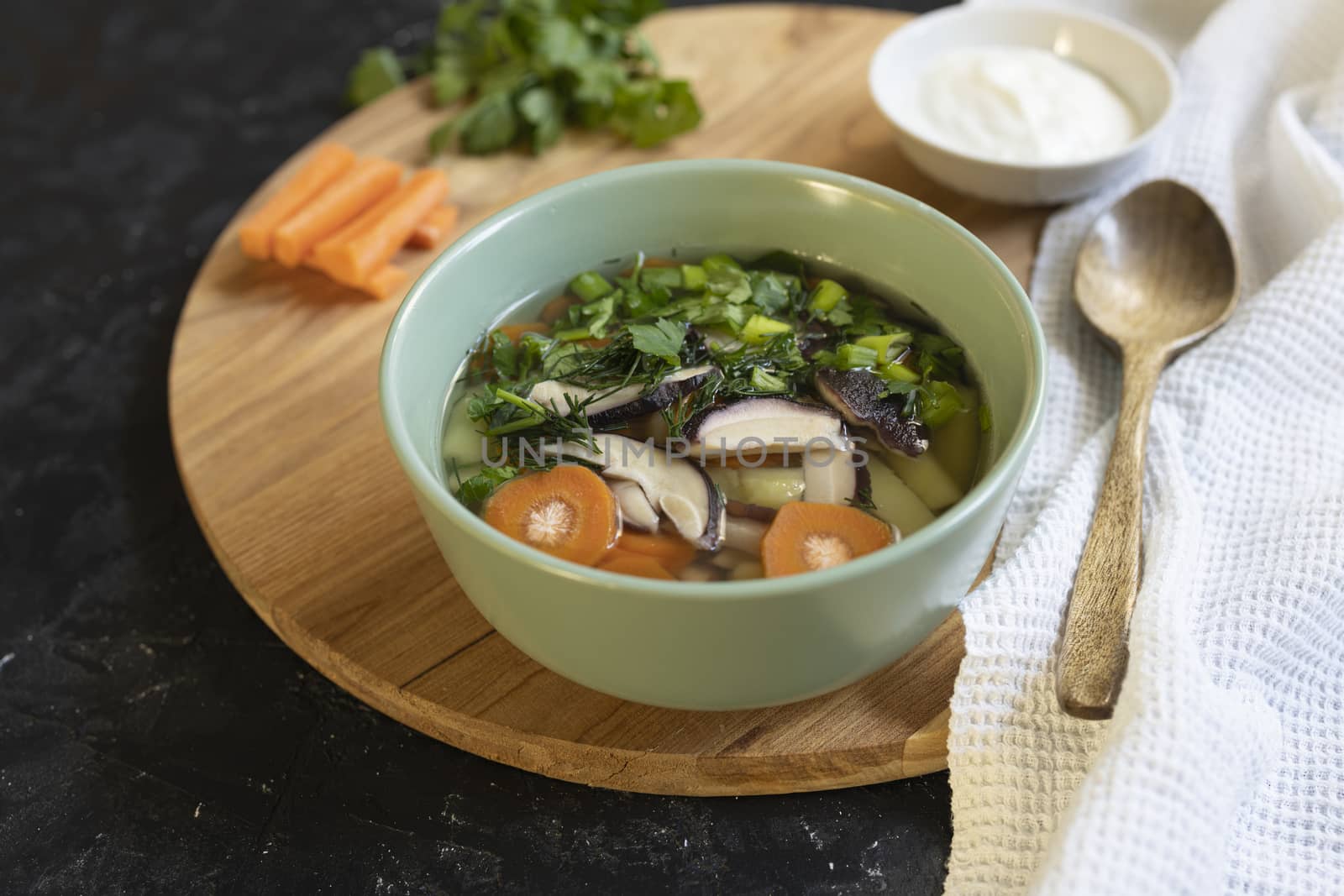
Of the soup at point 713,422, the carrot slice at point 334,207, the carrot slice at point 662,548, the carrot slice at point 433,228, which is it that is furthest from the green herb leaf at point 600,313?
the carrot slice at point 334,207

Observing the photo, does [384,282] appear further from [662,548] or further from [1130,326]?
[1130,326]

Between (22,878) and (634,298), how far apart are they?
130 cm

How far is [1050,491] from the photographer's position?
202cm

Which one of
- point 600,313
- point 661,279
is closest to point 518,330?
point 600,313

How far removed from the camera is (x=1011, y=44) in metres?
2.88

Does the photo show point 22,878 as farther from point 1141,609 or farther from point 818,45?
point 818,45

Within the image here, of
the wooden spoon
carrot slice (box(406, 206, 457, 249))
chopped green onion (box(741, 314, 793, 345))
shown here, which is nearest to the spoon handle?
the wooden spoon

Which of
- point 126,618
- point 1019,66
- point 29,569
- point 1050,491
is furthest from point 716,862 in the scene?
point 1019,66

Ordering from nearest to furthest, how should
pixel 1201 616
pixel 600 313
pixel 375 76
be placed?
pixel 1201 616, pixel 600 313, pixel 375 76

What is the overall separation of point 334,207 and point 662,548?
132 centimetres

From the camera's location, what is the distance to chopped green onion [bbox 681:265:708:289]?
2070mm

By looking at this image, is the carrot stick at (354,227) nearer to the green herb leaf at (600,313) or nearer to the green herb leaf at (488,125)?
the green herb leaf at (488,125)

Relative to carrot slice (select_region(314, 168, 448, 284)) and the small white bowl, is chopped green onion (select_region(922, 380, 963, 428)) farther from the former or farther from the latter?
carrot slice (select_region(314, 168, 448, 284))

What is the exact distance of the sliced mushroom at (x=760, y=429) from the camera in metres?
1.79
